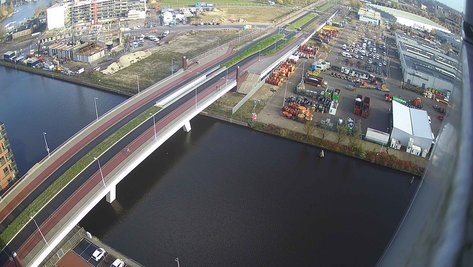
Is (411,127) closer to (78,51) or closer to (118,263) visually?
(118,263)

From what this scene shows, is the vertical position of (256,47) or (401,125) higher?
(256,47)

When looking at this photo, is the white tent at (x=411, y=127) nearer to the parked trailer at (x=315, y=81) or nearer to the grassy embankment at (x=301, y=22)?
the parked trailer at (x=315, y=81)

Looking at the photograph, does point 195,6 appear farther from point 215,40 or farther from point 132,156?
point 132,156

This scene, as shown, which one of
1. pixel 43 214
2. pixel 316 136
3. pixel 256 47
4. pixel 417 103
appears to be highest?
pixel 256 47

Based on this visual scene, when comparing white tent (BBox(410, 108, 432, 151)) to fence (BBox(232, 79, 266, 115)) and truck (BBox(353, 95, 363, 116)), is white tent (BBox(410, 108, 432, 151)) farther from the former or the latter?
fence (BBox(232, 79, 266, 115))

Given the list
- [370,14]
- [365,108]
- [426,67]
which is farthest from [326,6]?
[365,108]

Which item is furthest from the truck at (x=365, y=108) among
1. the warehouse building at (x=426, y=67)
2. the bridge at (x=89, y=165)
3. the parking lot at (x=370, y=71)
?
the bridge at (x=89, y=165)

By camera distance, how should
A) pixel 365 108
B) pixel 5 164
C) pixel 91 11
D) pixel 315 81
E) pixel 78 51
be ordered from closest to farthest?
pixel 5 164
pixel 365 108
pixel 315 81
pixel 78 51
pixel 91 11
